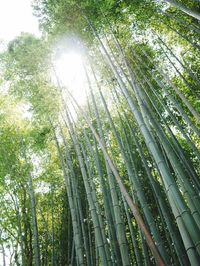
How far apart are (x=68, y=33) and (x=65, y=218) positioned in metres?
5.27

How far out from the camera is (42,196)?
8812mm

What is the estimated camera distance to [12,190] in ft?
25.3

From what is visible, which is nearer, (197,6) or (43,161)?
(197,6)

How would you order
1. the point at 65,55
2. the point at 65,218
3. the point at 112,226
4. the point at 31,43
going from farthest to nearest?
1. the point at 65,218
2. the point at 31,43
3. the point at 65,55
4. the point at 112,226

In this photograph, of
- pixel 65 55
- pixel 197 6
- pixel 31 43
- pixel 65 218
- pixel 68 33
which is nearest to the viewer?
pixel 68 33

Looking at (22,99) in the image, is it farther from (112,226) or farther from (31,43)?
(112,226)

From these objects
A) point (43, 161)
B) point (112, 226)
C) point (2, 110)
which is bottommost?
point (112, 226)

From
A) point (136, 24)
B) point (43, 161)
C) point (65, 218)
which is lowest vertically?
point (65, 218)

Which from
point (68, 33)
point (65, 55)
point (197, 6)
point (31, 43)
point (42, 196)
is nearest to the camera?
point (68, 33)

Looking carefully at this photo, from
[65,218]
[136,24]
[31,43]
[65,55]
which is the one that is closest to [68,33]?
A: [65,55]

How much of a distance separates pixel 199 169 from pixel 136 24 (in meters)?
4.85

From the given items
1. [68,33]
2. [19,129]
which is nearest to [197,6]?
[68,33]

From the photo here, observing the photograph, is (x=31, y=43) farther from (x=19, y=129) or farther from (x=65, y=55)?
(x=19, y=129)

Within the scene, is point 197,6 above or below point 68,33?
above
